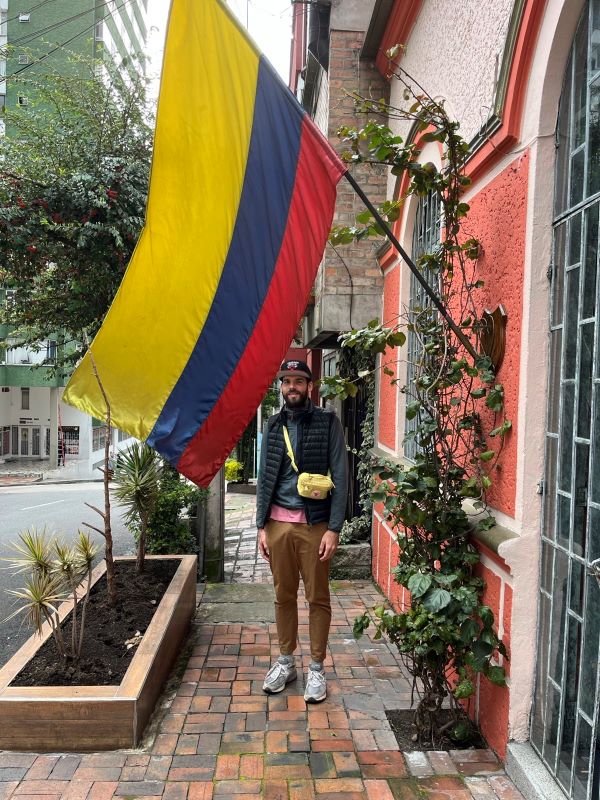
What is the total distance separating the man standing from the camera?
3.72 metres

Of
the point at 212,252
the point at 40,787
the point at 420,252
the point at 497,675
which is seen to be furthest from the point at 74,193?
the point at 497,675

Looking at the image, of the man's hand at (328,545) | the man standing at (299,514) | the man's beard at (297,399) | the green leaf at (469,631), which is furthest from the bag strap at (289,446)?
the green leaf at (469,631)

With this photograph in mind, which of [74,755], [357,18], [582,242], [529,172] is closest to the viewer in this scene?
[582,242]

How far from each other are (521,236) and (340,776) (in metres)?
2.66

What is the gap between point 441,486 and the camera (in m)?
3.23

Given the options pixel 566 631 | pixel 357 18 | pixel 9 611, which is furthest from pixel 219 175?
pixel 9 611

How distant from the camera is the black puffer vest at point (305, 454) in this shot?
3750 mm

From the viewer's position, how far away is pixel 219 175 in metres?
3.14

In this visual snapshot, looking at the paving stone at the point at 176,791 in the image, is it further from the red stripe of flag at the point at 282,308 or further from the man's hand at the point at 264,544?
the red stripe of flag at the point at 282,308

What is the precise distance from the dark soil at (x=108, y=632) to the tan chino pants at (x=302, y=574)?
95 cm

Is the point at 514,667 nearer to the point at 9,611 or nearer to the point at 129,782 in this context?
the point at 129,782

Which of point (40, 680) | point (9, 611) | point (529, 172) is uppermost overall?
point (529, 172)

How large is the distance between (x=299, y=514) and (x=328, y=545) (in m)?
0.26

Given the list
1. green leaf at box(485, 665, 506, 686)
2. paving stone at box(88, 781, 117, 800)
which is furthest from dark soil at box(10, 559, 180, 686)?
green leaf at box(485, 665, 506, 686)
